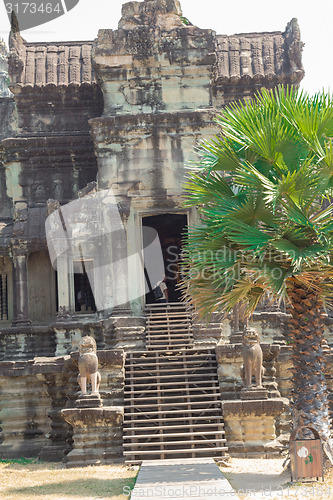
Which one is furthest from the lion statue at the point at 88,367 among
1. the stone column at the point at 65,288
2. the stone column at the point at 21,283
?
the stone column at the point at 21,283

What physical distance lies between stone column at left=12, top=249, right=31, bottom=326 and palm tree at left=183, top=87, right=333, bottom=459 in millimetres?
8074

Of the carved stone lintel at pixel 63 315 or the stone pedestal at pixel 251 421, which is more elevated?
the carved stone lintel at pixel 63 315

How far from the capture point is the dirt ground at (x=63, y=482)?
11.2 metres

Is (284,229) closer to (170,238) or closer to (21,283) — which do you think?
(21,283)

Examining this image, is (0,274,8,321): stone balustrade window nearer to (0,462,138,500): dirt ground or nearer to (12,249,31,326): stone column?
(12,249,31,326): stone column

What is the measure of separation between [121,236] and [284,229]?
6936 millimetres

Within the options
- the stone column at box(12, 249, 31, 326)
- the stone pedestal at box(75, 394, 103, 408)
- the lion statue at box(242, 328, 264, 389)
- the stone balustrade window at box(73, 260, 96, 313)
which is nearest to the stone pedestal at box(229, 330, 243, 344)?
the lion statue at box(242, 328, 264, 389)

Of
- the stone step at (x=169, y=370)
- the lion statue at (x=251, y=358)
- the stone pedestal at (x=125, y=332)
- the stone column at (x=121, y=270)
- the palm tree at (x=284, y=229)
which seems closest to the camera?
the palm tree at (x=284, y=229)

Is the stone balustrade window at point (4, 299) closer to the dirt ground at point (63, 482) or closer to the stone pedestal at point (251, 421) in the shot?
the dirt ground at point (63, 482)

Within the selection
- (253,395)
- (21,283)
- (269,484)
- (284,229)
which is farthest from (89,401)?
(21,283)

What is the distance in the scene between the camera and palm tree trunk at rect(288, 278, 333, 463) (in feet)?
40.0

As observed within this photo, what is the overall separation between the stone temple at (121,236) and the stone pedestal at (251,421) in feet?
0.07

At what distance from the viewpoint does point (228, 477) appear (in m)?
12.2

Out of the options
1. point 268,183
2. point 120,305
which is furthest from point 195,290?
point 120,305
